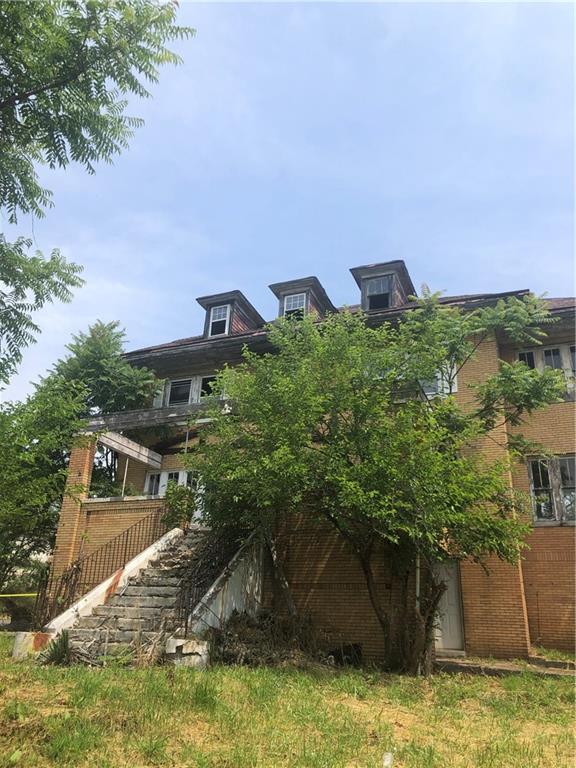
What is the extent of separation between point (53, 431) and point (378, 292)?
12.1m

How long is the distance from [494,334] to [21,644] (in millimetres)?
12280

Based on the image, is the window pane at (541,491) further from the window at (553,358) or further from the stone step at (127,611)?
the stone step at (127,611)

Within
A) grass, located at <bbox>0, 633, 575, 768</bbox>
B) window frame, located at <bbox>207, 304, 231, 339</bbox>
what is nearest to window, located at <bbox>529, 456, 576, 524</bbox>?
grass, located at <bbox>0, 633, 575, 768</bbox>

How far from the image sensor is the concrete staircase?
9531mm

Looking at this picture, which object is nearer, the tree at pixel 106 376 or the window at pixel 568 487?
the window at pixel 568 487

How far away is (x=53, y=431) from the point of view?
32.1 ft

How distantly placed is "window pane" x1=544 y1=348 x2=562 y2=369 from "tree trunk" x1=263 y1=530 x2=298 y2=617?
8.62 m

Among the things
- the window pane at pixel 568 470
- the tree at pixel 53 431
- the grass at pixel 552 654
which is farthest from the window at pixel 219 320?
the grass at pixel 552 654

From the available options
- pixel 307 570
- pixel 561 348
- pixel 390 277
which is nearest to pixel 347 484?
pixel 307 570

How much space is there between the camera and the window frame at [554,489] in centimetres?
1372

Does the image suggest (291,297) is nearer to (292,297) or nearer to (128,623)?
(292,297)

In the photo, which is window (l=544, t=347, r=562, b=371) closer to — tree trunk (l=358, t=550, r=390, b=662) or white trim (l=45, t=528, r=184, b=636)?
tree trunk (l=358, t=550, r=390, b=662)

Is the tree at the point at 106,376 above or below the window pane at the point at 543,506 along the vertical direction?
above

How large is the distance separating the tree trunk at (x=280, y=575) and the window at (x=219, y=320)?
32.9 ft
